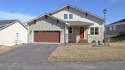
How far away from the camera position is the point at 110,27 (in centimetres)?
6159

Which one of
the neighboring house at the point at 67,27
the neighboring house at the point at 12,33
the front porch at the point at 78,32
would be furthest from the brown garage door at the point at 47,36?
the neighboring house at the point at 12,33

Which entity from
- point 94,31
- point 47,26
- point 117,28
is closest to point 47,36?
point 47,26

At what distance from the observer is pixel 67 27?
33.1m

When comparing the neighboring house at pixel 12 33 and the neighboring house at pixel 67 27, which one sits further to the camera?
the neighboring house at pixel 12 33

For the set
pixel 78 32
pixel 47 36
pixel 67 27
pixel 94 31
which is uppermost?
pixel 67 27

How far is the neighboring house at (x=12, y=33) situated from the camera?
37.2 m

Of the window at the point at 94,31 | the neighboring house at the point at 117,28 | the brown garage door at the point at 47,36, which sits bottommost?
the brown garage door at the point at 47,36

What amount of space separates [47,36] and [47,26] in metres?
1.45

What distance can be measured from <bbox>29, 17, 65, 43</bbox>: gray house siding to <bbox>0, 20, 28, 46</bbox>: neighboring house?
A: 641cm

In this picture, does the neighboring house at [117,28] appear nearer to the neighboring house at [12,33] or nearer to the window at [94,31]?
the window at [94,31]

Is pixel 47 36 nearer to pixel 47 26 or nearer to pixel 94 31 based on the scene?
pixel 47 26

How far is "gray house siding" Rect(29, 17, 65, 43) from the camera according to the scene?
32031 mm

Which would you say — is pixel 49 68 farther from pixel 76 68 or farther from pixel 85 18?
pixel 85 18

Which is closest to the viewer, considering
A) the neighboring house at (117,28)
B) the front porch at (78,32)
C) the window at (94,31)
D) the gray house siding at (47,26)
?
the gray house siding at (47,26)
